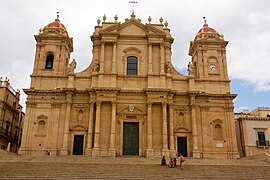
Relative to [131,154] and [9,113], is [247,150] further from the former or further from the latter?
[9,113]

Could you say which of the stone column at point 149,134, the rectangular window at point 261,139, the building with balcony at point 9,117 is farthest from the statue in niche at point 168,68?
the building with balcony at point 9,117

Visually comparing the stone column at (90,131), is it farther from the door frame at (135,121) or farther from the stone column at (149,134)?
the stone column at (149,134)

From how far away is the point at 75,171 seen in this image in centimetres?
1789

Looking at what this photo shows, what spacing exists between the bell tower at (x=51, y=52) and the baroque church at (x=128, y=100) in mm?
102

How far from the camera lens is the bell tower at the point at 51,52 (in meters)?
31.3

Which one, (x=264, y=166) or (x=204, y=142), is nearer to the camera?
(x=264, y=166)

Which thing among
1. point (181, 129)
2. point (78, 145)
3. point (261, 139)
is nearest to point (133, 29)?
point (181, 129)

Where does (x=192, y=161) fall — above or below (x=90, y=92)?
below

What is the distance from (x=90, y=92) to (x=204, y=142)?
12.2m

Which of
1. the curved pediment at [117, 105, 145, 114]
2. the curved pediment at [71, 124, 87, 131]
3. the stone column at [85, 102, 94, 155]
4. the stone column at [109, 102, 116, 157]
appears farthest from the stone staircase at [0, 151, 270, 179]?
the curved pediment at [117, 105, 145, 114]

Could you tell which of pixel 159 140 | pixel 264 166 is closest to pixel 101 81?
pixel 159 140

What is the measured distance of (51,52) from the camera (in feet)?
106

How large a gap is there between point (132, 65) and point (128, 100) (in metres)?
4.11

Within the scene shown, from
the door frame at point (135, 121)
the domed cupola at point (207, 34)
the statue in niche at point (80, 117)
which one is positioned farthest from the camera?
the domed cupola at point (207, 34)
